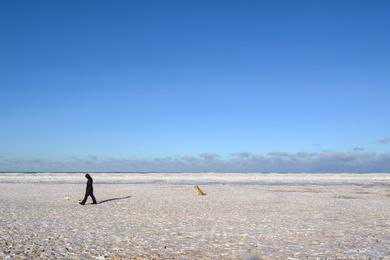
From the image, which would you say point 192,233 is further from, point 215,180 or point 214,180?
point 214,180

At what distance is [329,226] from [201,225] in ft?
16.3

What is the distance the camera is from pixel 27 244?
38.7 feet

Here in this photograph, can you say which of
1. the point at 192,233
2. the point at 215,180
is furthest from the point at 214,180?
the point at 192,233

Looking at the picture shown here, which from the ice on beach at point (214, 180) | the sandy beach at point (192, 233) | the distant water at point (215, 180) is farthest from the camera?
the ice on beach at point (214, 180)

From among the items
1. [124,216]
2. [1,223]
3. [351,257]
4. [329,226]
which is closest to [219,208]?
[124,216]

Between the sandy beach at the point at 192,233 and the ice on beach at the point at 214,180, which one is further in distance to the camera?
the ice on beach at the point at 214,180

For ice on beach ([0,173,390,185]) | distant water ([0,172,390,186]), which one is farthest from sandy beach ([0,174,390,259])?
ice on beach ([0,173,390,185])

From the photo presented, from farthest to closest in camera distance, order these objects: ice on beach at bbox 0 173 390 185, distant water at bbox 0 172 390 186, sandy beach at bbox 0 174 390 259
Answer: ice on beach at bbox 0 173 390 185 < distant water at bbox 0 172 390 186 < sandy beach at bbox 0 174 390 259

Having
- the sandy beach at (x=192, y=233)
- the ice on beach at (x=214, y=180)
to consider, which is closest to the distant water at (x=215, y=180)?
the ice on beach at (x=214, y=180)

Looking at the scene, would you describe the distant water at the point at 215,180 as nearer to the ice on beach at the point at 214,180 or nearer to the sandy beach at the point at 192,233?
the ice on beach at the point at 214,180

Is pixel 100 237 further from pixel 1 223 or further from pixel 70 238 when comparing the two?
pixel 1 223

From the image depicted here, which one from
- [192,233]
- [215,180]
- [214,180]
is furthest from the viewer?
[214,180]

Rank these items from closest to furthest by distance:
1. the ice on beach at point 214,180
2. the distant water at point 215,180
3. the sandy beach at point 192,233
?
the sandy beach at point 192,233 → the distant water at point 215,180 → the ice on beach at point 214,180

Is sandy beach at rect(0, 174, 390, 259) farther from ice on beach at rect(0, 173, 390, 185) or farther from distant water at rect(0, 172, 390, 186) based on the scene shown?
ice on beach at rect(0, 173, 390, 185)
